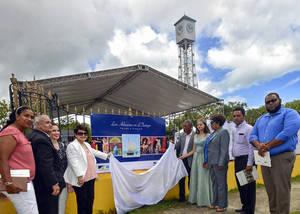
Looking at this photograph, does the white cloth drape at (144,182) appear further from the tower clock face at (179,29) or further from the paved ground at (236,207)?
the tower clock face at (179,29)

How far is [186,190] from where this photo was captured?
4.91 m

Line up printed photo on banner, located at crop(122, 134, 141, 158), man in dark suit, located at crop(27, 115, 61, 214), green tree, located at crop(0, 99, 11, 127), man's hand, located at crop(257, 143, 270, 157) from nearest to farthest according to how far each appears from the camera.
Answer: man in dark suit, located at crop(27, 115, 61, 214) < man's hand, located at crop(257, 143, 270, 157) < printed photo on banner, located at crop(122, 134, 141, 158) < green tree, located at crop(0, 99, 11, 127)

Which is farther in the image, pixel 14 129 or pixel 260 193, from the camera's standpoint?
pixel 260 193

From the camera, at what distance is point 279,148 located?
9.02 ft

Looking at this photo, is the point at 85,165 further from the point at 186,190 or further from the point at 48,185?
the point at 186,190

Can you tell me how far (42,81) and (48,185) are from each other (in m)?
5.57

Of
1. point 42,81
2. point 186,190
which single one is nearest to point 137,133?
point 186,190

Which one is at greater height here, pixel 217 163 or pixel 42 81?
pixel 42 81

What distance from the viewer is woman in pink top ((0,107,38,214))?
1.93 metres

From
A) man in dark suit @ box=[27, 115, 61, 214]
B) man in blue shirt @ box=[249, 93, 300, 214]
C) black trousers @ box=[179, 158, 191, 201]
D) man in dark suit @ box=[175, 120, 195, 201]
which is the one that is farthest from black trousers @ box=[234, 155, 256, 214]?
man in dark suit @ box=[27, 115, 61, 214]

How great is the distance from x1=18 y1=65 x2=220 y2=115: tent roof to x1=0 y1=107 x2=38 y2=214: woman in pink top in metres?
5.30

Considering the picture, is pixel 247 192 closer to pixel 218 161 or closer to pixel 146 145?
pixel 218 161

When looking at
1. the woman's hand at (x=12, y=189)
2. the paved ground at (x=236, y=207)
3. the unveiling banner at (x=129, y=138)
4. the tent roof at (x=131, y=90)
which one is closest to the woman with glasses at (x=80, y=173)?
the woman's hand at (x=12, y=189)

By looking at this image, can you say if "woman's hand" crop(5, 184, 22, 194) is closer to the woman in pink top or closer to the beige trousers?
the woman in pink top
